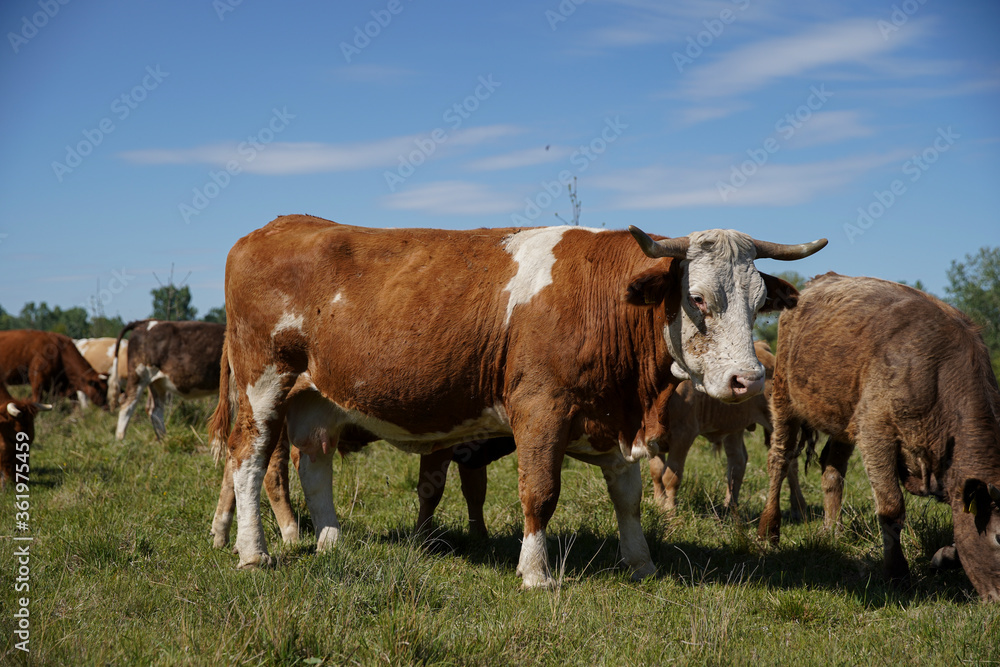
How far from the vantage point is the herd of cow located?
5363mm

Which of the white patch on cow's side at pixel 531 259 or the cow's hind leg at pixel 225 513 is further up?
the white patch on cow's side at pixel 531 259

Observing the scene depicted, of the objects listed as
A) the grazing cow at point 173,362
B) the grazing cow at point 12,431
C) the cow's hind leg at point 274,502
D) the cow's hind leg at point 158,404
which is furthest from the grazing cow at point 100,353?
the cow's hind leg at point 274,502

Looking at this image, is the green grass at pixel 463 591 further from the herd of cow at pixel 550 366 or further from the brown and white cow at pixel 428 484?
the herd of cow at pixel 550 366

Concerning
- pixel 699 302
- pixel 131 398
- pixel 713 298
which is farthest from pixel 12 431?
pixel 713 298

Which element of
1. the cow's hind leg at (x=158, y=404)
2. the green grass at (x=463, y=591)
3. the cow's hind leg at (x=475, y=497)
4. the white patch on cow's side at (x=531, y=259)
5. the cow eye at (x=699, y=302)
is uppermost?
the white patch on cow's side at (x=531, y=259)

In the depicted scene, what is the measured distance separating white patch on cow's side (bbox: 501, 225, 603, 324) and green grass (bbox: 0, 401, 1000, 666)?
1792 mm

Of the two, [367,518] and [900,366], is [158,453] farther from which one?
[900,366]

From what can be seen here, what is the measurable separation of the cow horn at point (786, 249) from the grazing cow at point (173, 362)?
11495 mm

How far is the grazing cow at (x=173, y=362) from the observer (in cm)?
1452

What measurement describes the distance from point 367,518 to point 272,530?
0.90 meters

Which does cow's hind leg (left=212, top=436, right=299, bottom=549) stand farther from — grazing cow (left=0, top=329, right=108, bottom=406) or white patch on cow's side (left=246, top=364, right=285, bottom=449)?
grazing cow (left=0, top=329, right=108, bottom=406)

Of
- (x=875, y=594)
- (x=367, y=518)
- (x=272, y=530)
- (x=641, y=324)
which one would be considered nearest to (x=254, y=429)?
(x=272, y=530)

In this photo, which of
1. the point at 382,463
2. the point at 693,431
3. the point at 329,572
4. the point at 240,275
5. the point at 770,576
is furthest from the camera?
the point at 382,463

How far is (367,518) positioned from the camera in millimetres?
7500
